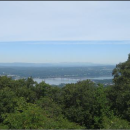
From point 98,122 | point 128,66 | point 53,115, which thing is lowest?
point 98,122

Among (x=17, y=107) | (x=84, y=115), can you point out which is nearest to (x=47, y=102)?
(x=17, y=107)

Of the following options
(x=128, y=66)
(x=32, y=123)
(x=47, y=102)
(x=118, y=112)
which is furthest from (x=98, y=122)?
(x=32, y=123)

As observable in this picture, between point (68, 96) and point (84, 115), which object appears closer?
point (84, 115)

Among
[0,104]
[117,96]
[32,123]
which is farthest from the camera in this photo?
[117,96]

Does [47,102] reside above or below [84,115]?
above

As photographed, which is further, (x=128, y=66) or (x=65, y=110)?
(x=128, y=66)

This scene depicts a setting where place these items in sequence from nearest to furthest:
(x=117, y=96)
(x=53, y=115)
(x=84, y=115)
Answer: (x=53, y=115), (x=84, y=115), (x=117, y=96)

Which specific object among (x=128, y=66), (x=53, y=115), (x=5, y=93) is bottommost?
(x=53, y=115)

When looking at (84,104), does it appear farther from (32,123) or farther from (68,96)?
(32,123)

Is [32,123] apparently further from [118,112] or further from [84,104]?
[118,112]
